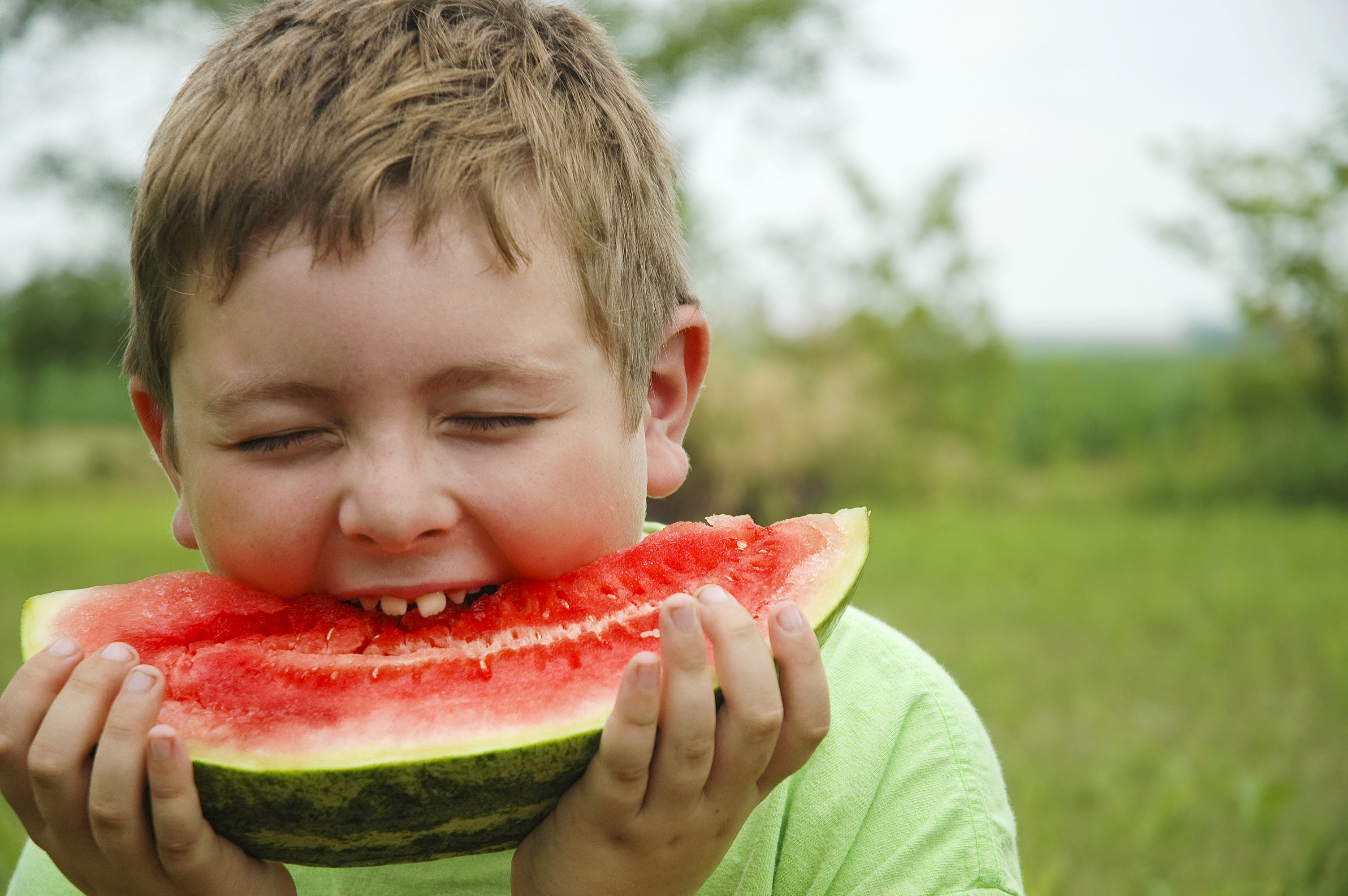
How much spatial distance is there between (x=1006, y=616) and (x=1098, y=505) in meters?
5.07

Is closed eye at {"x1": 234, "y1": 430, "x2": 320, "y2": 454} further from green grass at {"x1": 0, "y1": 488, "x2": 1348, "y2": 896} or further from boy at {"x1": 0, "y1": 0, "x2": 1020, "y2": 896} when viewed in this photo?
green grass at {"x1": 0, "y1": 488, "x2": 1348, "y2": 896}

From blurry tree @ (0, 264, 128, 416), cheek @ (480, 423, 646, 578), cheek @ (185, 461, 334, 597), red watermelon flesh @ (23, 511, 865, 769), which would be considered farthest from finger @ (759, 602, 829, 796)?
blurry tree @ (0, 264, 128, 416)

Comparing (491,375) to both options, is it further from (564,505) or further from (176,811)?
(176,811)

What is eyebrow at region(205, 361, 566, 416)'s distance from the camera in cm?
126

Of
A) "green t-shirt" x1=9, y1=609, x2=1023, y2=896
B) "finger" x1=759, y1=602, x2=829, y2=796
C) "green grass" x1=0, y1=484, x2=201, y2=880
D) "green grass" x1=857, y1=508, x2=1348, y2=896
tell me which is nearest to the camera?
"finger" x1=759, y1=602, x2=829, y2=796

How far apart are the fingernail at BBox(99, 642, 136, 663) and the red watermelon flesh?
0.12 m

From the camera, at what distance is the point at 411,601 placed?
136 centimetres

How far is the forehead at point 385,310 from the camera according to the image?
4.05 ft

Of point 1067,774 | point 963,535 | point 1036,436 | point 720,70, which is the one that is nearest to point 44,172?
point 720,70

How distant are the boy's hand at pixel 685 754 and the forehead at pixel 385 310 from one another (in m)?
0.38

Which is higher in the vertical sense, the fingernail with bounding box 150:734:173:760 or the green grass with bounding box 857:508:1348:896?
the fingernail with bounding box 150:734:173:760

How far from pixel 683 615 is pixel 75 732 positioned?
0.63m

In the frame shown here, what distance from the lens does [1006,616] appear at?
6.12m

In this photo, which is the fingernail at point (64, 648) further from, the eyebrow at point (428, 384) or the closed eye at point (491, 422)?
the closed eye at point (491, 422)
